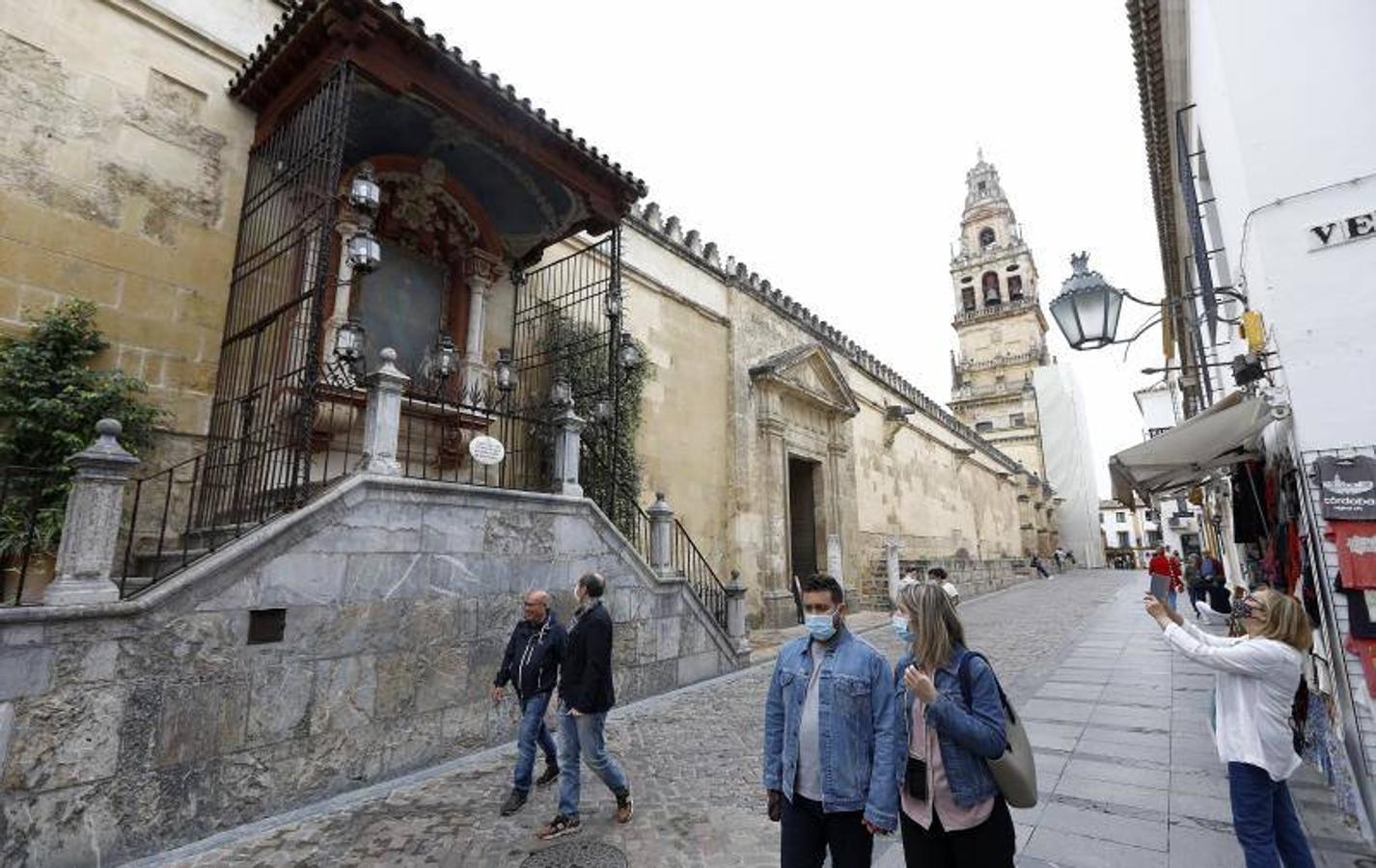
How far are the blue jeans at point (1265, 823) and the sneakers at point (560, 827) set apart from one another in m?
3.48

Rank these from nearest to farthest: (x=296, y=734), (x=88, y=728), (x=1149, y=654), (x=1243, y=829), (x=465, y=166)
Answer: (x=1243, y=829) < (x=88, y=728) < (x=296, y=734) < (x=465, y=166) < (x=1149, y=654)

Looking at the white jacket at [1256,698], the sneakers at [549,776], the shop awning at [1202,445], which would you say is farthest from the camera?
the sneakers at [549,776]

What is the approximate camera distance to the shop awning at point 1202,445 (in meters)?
4.53

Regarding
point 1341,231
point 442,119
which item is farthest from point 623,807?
point 442,119

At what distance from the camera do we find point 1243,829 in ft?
9.51

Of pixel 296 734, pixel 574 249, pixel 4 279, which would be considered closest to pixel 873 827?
pixel 296 734

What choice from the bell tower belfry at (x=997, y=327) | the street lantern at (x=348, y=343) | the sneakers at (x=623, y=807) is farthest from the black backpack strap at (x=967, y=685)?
the bell tower belfry at (x=997, y=327)

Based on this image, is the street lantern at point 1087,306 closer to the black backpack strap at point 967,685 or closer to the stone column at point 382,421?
the black backpack strap at point 967,685

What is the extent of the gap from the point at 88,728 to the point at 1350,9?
29.6 feet

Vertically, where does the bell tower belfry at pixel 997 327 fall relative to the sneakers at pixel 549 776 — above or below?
above

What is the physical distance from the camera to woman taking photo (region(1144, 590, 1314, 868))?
284 cm

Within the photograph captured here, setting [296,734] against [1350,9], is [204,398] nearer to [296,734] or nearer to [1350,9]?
[296,734]

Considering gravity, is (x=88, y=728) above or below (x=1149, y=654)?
above

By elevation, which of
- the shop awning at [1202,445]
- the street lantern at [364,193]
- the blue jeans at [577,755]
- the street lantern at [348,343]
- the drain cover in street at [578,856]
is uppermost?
the street lantern at [364,193]
